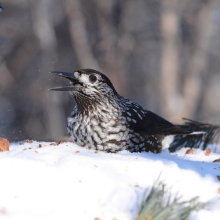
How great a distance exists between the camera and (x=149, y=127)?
14.8 ft

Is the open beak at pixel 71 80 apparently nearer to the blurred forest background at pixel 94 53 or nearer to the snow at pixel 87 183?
the snow at pixel 87 183

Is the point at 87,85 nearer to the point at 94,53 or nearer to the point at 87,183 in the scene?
the point at 87,183

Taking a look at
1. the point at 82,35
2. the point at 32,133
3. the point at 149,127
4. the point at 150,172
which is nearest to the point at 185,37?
the point at 82,35

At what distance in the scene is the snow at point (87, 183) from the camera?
212cm

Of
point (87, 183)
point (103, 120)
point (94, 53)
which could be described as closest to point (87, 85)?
point (103, 120)

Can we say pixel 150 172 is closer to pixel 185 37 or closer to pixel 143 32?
pixel 185 37

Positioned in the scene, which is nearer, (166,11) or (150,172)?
(150,172)

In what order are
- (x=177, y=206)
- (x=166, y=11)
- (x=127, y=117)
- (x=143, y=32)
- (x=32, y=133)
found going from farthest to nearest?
(x=143, y=32)
(x=166, y=11)
(x=32, y=133)
(x=127, y=117)
(x=177, y=206)

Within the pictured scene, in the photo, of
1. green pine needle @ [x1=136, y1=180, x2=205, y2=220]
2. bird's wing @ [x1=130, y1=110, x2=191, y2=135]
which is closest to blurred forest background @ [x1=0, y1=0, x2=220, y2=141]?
bird's wing @ [x1=130, y1=110, x2=191, y2=135]

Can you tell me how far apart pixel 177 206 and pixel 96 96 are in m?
2.38

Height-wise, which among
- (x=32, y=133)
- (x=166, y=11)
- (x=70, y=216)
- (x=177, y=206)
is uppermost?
(x=166, y=11)

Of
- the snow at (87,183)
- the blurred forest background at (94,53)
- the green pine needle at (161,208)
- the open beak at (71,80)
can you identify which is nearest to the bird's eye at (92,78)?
the open beak at (71,80)

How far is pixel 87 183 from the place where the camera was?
2330 millimetres

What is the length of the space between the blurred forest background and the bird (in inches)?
419
